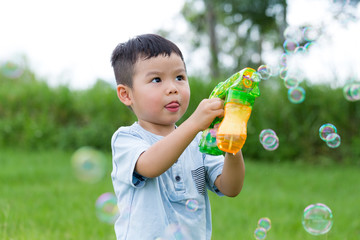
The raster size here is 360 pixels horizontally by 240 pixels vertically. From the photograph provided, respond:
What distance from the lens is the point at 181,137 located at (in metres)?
1.70

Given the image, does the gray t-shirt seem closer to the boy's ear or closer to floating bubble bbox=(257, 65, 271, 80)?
the boy's ear

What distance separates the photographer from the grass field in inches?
148

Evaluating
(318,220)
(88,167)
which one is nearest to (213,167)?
(88,167)

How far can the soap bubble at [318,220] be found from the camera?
2.50 metres

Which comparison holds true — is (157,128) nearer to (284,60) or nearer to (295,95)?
(284,60)

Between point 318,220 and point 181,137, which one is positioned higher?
point 181,137

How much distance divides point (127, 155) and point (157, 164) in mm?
194

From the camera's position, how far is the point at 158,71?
1915 millimetres

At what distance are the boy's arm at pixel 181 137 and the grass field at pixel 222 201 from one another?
1748 millimetres

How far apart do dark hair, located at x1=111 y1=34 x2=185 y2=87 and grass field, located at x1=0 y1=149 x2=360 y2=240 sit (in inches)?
62.7

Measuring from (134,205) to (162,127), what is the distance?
37cm

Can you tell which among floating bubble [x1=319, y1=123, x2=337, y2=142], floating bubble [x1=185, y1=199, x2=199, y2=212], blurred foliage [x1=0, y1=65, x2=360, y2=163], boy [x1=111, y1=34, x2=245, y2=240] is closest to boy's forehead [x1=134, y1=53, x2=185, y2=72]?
boy [x1=111, y1=34, x2=245, y2=240]

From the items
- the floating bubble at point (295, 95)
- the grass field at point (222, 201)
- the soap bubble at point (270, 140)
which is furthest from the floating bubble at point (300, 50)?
the grass field at point (222, 201)

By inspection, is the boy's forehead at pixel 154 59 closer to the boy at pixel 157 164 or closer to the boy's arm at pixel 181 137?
the boy at pixel 157 164
